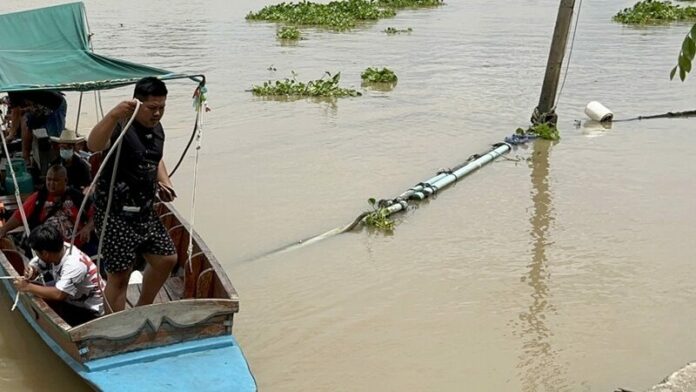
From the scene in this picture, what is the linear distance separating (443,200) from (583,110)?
5.04 meters

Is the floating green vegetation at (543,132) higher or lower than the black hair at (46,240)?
lower

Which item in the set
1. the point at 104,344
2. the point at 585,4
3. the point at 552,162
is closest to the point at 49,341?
the point at 104,344

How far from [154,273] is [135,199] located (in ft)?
1.62

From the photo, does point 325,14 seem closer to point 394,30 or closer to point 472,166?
point 394,30

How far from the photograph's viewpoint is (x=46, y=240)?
4.17 metres

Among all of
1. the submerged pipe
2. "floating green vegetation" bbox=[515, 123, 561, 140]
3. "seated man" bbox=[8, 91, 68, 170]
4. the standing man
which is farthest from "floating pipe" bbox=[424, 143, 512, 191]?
the standing man

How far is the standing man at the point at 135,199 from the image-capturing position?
13.6ft

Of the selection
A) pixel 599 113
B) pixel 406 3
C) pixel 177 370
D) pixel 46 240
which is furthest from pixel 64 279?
pixel 406 3

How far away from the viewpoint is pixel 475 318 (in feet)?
18.6

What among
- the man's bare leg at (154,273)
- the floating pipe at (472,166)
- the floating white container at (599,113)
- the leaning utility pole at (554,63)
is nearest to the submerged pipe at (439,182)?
the floating pipe at (472,166)

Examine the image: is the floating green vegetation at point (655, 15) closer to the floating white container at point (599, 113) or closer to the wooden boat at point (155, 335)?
the floating white container at point (599, 113)

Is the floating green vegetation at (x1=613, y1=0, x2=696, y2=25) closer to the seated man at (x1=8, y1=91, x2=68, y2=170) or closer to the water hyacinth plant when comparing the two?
the water hyacinth plant

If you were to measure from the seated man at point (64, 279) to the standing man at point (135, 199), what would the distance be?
116 millimetres

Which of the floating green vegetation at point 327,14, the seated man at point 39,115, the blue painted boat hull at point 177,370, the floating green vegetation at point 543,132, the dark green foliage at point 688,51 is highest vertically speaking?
the dark green foliage at point 688,51
